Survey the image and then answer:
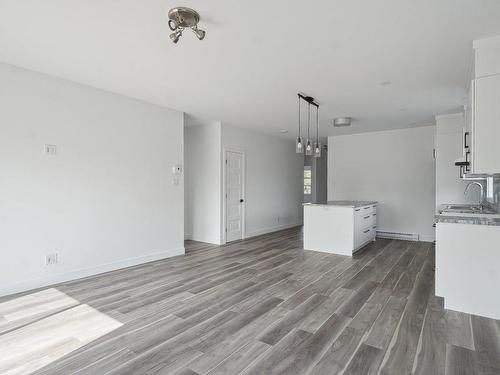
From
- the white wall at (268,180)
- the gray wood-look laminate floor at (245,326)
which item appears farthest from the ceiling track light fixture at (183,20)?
the white wall at (268,180)

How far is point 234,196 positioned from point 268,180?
1454mm

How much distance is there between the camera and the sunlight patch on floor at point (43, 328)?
2082 mm

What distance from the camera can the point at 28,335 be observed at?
7.89ft

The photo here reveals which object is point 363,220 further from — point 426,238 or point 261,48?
point 261,48

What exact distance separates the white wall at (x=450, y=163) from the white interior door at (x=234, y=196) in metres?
4.06

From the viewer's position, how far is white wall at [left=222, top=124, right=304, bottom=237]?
690 centimetres

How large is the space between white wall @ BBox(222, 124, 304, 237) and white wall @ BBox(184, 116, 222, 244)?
14.4 inches

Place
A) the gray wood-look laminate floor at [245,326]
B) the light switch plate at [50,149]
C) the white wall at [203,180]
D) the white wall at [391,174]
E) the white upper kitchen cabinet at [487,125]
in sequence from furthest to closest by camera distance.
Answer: the white wall at [391,174], the white wall at [203,180], the light switch plate at [50,149], the white upper kitchen cabinet at [487,125], the gray wood-look laminate floor at [245,326]

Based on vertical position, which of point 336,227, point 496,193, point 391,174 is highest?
point 391,174

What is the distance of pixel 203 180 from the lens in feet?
21.0

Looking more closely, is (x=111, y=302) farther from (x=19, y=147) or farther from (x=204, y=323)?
(x=19, y=147)

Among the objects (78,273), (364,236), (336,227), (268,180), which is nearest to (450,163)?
(364,236)

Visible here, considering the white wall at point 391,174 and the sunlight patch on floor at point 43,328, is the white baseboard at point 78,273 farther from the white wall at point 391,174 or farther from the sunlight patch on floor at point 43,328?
the white wall at point 391,174

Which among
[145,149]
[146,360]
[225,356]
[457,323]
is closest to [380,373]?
[225,356]
